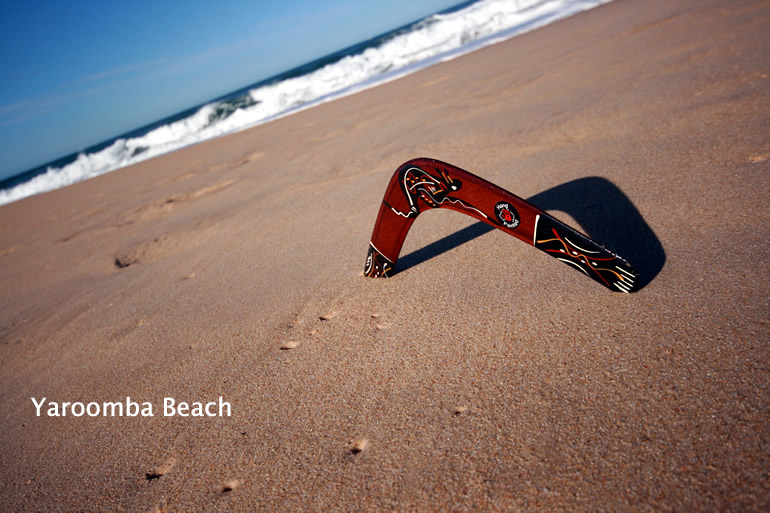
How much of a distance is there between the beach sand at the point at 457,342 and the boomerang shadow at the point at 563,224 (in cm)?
2

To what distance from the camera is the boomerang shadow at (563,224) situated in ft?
4.43

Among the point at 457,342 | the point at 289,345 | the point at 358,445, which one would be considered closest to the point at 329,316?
the point at 289,345

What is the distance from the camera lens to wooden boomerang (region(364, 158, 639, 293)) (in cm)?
135

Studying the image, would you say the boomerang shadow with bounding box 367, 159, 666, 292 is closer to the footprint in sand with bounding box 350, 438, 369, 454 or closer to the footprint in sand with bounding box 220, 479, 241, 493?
the footprint in sand with bounding box 350, 438, 369, 454

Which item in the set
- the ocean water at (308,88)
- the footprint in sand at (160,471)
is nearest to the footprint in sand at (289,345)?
the footprint in sand at (160,471)

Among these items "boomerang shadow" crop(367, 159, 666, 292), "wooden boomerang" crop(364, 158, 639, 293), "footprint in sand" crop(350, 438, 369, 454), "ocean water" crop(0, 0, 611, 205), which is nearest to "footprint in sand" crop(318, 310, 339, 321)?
"boomerang shadow" crop(367, 159, 666, 292)

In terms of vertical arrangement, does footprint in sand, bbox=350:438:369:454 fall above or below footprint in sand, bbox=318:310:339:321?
below

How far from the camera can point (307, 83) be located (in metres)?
15.8

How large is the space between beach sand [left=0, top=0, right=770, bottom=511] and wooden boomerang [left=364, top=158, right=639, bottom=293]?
0.36ft

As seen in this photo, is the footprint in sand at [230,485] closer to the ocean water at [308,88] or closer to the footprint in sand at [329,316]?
the footprint in sand at [329,316]

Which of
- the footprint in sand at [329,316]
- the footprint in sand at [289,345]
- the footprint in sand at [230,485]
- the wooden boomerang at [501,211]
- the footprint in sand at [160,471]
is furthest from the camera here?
the footprint in sand at [329,316]

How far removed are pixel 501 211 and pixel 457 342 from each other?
44cm

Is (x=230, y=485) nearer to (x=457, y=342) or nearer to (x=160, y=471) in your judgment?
(x=160, y=471)

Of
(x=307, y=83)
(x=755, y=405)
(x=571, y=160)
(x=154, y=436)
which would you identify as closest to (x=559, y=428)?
(x=755, y=405)
